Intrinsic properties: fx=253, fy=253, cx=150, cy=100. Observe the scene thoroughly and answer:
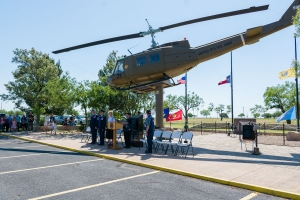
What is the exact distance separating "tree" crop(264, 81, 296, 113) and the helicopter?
40194mm

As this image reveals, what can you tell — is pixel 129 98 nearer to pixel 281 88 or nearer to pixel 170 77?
pixel 170 77

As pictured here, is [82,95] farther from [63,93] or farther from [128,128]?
→ [128,128]

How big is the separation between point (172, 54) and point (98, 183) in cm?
965

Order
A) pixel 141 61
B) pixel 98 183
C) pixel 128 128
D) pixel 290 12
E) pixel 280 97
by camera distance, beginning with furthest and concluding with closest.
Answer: pixel 280 97
pixel 141 61
pixel 290 12
pixel 128 128
pixel 98 183

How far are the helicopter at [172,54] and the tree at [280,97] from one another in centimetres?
4019

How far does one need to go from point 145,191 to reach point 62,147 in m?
7.75

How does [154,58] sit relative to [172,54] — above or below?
below

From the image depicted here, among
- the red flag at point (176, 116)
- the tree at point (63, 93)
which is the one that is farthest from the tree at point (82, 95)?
the red flag at point (176, 116)

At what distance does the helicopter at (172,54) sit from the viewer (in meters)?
12.6

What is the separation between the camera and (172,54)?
1420 centimetres

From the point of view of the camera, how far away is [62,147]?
1206 cm

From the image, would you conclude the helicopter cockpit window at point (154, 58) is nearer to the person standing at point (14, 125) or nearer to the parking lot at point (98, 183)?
the parking lot at point (98, 183)

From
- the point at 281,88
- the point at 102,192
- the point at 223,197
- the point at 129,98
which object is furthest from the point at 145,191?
the point at 281,88

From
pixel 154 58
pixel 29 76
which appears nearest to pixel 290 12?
pixel 154 58
